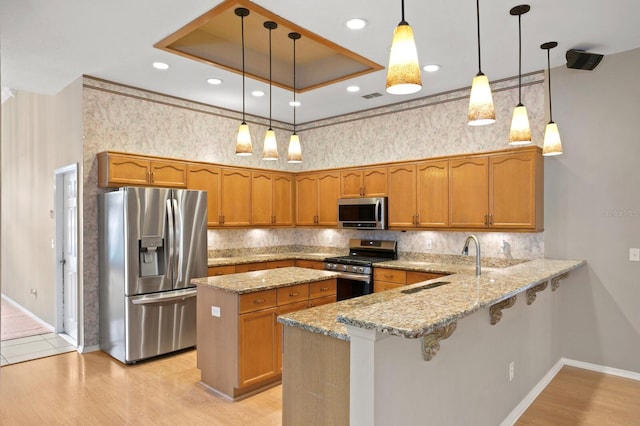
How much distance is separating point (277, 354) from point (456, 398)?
5.55 ft

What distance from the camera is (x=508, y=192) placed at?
177 inches

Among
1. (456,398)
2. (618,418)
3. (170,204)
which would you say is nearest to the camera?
(456,398)

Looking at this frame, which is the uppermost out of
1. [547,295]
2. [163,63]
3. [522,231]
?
[163,63]

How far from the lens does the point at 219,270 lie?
5.30 meters

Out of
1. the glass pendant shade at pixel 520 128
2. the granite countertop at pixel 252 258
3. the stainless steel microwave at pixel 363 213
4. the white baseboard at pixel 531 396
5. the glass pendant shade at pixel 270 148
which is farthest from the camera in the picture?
the stainless steel microwave at pixel 363 213

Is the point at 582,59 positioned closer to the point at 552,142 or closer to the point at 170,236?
the point at 552,142

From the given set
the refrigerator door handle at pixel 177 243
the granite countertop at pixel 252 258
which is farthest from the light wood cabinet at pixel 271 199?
the refrigerator door handle at pixel 177 243

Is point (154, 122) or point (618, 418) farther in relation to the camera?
point (154, 122)

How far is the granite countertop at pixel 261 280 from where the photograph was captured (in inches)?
138

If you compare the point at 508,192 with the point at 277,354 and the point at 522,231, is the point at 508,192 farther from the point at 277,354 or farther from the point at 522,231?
the point at 277,354

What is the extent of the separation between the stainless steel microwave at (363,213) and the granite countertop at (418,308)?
2.22 meters

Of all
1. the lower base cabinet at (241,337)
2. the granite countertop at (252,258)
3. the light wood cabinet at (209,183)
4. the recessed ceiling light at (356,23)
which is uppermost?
the recessed ceiling light at (356,23)

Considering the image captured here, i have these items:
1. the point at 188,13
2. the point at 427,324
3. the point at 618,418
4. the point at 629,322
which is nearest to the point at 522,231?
the point at 629,322

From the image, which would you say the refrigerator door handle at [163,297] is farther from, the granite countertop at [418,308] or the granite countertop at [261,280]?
the granite countertop at [418,308]
